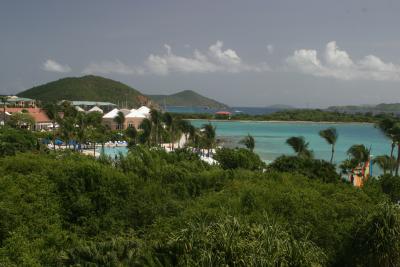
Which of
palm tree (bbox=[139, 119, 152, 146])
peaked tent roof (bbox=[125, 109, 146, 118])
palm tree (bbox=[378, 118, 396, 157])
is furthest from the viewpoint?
peaked tent roof (bbox=[125, 109, 146, 118])

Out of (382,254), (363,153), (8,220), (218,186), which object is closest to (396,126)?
(363,153)

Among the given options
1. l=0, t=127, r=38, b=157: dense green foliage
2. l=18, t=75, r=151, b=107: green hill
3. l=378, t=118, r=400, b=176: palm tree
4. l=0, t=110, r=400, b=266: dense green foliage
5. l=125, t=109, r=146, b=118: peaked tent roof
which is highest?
l=18, t=75, r=151, b=107: green hill

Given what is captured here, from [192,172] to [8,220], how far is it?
10.2 metres

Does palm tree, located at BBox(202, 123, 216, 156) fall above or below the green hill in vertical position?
below

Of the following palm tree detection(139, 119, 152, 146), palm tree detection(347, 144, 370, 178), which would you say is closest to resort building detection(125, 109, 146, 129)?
palm tree detection(139, 119, 152, 146)

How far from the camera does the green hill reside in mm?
150875

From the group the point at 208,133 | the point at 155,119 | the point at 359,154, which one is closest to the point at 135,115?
the point at 155,119

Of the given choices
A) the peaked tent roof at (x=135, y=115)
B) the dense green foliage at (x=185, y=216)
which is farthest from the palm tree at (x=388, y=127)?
the peaked tent roof at (x=135, y=115)

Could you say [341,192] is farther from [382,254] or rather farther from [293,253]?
[293,253]

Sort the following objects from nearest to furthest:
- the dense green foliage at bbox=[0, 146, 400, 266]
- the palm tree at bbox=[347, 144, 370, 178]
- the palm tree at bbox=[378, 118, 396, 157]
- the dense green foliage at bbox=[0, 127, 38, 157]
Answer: the dense green foliage at bbox=[0, 146, 400, 266]
the palm tree at bbox=[378, 118, 396, 157]
the palm tree at bbox=[347, 144, 370, 178]
the dense green foliage at bbox=[0, 127, 38, 157]

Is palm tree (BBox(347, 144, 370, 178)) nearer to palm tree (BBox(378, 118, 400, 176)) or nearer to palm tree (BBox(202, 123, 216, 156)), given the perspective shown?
palm tree (BBox(378, 118, 400, 176))

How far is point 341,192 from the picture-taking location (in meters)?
18.0

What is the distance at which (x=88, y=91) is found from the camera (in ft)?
516

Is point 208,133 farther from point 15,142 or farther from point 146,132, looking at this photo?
point 15,142
